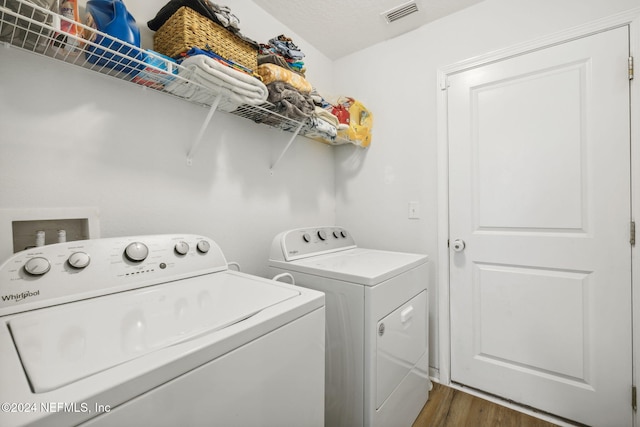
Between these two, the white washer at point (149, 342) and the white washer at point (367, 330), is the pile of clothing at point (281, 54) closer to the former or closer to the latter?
the white washer at point (367, 330)

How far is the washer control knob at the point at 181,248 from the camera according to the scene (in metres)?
1.10

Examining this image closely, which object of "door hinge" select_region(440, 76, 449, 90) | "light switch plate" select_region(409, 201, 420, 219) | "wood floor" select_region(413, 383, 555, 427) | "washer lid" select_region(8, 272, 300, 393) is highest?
"door hinge" select_region(440, 76, 449, 90)

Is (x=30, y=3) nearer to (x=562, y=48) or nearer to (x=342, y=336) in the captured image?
(x=342, y=336)

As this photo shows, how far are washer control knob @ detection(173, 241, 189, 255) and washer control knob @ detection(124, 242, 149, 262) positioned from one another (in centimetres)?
10

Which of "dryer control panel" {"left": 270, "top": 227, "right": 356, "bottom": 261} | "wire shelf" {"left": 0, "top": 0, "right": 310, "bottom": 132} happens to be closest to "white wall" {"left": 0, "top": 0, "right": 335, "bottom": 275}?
"wire shelf" {"left": 0, "top": 0, "right": 310, "bottom": 132}

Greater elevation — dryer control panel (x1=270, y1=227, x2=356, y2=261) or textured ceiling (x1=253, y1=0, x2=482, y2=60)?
textured ceiling (x1=253, y1=0, x2=482, y2=60)

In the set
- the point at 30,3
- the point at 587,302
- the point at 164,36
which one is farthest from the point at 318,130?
the point at 587,302

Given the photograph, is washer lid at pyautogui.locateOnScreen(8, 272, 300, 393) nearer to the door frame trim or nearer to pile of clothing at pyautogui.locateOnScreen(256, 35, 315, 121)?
pile of clothing at pyautogui.locateOnScreen(256, 35, 315, 121)

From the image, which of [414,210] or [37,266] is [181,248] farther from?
[414,210]

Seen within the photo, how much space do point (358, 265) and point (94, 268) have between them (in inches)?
41.6

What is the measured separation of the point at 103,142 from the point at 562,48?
2323 millimetres

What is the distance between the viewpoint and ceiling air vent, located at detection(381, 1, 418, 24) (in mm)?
1775

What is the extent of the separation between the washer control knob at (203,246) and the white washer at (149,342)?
2.5 inches

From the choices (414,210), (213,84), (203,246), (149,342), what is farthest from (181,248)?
(414,210)
